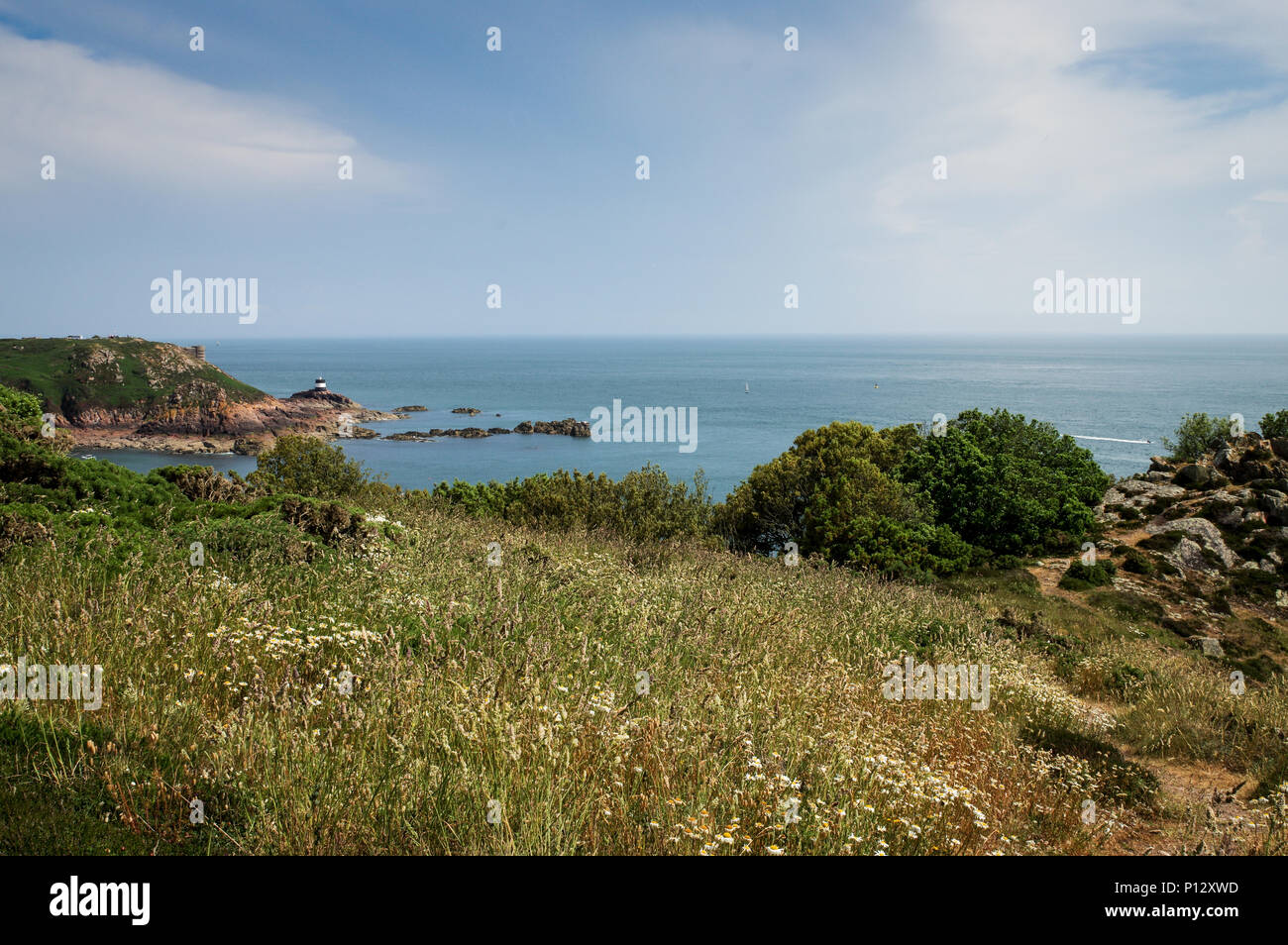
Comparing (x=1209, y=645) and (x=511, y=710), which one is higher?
(x=511, y=710)

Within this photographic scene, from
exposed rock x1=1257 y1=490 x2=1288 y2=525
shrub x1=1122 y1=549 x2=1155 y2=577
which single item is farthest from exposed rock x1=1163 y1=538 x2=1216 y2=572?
exposed rock x1=1257 y1=490 x2=1288 y2=525

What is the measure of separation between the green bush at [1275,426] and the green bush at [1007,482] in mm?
7723

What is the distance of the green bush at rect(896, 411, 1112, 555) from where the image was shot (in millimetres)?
31438

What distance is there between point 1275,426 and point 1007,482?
51.6 ft

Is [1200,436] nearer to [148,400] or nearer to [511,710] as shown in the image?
[511,710]

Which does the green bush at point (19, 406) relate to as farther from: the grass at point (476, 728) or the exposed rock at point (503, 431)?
the exposed rock at point (503, 431)

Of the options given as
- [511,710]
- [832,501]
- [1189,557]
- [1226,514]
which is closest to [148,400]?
[832,501]

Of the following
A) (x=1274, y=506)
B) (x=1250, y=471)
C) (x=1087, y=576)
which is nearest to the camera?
(x=1087, y=576)

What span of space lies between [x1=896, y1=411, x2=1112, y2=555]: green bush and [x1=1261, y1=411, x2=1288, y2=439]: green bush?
7723 mm

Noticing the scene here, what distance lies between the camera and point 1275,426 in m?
36.6

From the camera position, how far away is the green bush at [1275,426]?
36.2 meters
